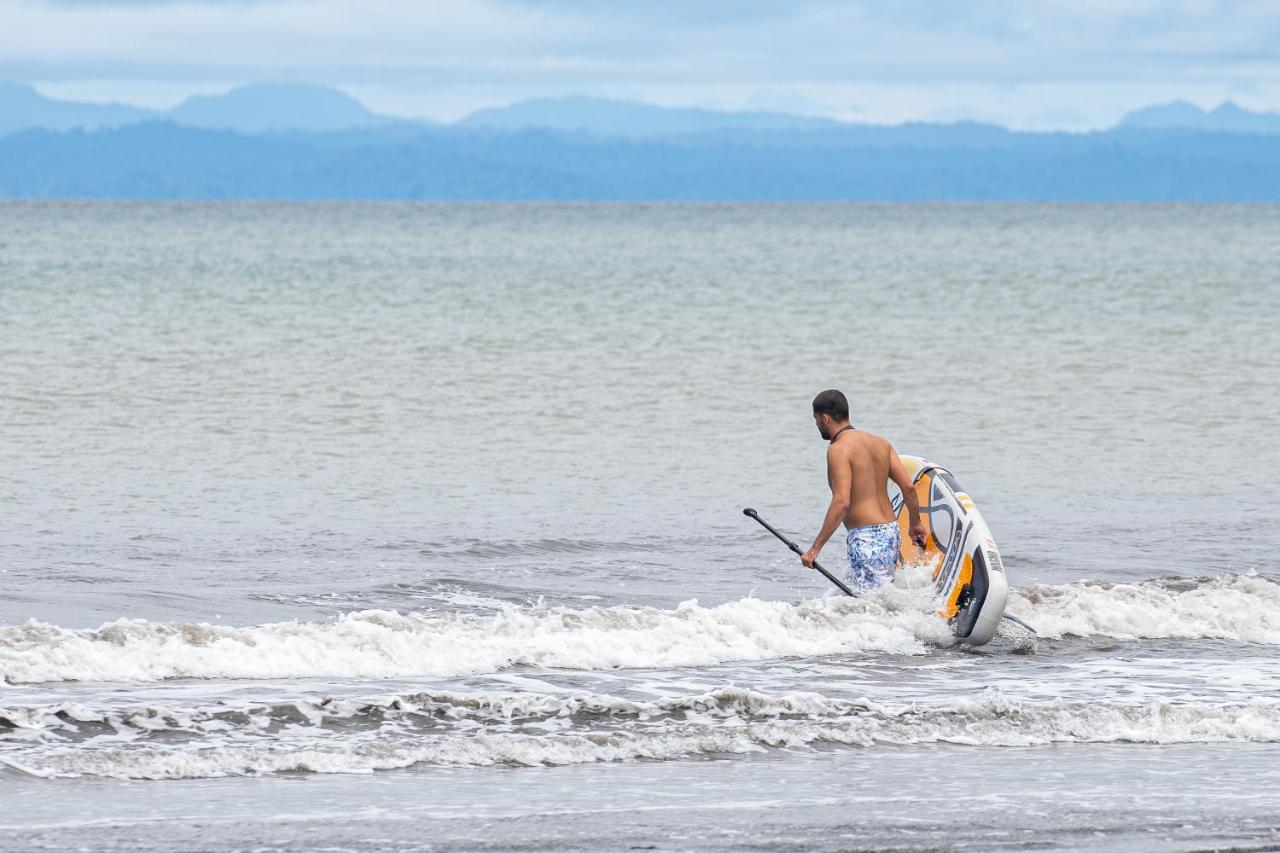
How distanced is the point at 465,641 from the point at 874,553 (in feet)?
8.38

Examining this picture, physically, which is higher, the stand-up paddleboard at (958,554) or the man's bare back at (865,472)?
the man's bare back at (865,472)

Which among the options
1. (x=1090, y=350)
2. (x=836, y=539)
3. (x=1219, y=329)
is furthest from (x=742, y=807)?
(x=1219, y=329)

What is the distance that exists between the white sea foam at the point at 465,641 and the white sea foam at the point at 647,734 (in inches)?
44.3

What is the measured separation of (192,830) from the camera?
6539mm

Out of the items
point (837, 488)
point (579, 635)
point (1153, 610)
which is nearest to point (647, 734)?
point (579, 635)

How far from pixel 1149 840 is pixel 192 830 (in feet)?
11.4

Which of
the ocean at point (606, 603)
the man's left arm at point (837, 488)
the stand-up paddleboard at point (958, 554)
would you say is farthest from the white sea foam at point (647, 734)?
the man's left arm at point (837, 488)

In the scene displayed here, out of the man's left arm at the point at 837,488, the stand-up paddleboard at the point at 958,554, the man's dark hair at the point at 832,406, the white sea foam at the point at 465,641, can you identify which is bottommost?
the white sea foam at the point at 465,641

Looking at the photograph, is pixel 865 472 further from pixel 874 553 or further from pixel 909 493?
pixel 874 553

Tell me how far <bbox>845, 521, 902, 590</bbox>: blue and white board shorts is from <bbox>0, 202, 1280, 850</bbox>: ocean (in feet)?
0.44

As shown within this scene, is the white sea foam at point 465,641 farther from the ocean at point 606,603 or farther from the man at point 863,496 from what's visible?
the man at point 863,496

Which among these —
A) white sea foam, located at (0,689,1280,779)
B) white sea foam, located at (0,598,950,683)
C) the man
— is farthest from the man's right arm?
white sea foam, located at (0,689,1280,779)

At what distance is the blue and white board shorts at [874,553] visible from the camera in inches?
426

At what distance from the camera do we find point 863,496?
10.8 m
